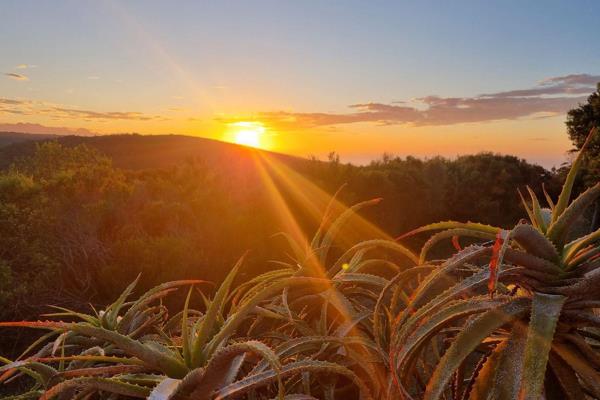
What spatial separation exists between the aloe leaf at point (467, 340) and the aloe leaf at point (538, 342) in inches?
1.7

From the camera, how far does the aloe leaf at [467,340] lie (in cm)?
96

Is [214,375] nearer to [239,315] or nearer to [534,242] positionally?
[239,315]

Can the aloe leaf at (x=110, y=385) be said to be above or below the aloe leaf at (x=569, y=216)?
below

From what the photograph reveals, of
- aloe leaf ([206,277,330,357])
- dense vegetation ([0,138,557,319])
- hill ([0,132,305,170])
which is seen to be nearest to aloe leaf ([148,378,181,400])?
aloe leaf ([206,277,330,357])

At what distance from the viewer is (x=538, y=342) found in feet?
3.05

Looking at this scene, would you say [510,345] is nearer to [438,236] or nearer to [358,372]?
[438,236]

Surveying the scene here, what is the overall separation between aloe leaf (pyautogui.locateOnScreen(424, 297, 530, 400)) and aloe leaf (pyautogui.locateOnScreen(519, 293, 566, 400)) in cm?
4

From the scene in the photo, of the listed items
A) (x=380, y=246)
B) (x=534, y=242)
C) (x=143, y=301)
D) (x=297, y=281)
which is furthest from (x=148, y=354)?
(x=534, y=242)

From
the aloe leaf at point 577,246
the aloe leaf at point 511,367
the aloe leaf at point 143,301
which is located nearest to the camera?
the aloe leaf at point 511,367

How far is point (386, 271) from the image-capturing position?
29.2 ft

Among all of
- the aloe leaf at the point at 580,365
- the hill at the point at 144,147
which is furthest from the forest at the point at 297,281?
the hill at the point at 144,147

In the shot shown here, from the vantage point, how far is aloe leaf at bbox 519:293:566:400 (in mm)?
888

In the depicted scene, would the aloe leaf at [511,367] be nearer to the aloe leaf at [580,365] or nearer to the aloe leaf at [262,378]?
the aloe leaf at [580,365]

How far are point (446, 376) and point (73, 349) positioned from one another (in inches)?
59.5
